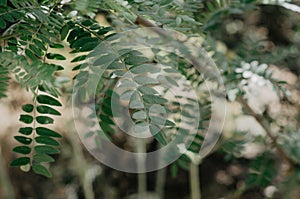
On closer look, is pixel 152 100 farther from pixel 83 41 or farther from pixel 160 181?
pixel 160 181

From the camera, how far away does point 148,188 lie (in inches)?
61.3

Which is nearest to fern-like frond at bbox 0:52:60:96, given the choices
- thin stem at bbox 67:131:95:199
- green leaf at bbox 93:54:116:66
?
green leaf at bbox 93:54:116:66

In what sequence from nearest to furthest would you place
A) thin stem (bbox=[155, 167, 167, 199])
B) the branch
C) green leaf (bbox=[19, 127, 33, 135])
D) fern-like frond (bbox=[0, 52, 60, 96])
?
fern-like frond (bbox=[0, 52, 60, 96]), green leaf (bbox=[19, 127, 33, 135]), the branch, thin stem (bbox=[155, 167, 167, 199])

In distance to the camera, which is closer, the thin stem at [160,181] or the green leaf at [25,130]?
the green leaf at [25,130]

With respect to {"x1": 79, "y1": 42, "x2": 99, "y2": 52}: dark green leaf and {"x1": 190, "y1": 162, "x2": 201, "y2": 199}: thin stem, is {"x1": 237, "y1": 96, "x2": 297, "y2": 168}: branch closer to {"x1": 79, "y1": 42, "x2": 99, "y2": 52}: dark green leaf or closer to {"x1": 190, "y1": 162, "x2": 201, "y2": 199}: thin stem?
{"x1": 79, "y1": 42, "x2": 99, "y2": 52}: dark green leaf

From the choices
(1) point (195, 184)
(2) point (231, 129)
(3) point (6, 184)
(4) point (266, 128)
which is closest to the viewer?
(4) point (266, 128)

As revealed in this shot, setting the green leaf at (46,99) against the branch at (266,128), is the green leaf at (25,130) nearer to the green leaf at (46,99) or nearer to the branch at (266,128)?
the green leaf at (46,99)

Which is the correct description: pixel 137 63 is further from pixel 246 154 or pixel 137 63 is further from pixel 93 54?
pixel 246 154

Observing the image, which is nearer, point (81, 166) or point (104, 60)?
point (104, 60)

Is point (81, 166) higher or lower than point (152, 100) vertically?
lower

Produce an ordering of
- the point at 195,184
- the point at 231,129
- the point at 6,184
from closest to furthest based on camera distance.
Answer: the point at 231,129, the point at 6,184, the point at 195,184

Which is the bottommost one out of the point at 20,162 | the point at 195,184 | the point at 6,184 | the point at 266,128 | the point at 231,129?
the point at 195,184

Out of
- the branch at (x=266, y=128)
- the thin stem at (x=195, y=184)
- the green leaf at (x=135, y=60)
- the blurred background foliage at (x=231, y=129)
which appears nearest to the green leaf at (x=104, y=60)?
the green leaf at (x=135, y=60)

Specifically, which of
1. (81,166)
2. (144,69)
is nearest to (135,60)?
(144,69)
